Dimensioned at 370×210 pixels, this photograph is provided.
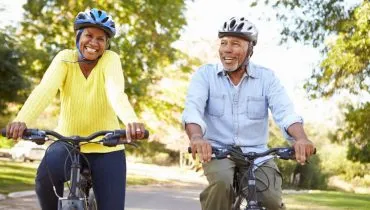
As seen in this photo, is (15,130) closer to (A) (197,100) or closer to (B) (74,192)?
(B) (74,192)

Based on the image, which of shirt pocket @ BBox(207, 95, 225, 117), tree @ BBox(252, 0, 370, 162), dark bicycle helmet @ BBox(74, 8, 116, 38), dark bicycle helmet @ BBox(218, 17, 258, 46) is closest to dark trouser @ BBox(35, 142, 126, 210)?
shirt pocket @ BBox(207, 95, 225, 117)

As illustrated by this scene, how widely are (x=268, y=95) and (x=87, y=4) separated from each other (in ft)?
44.9

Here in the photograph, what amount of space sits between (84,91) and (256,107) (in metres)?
1.16

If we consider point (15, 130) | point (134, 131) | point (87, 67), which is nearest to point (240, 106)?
point (134, 131)

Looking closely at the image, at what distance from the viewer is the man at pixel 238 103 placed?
14.9ft

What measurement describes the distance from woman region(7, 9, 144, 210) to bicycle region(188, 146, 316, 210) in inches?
26.6

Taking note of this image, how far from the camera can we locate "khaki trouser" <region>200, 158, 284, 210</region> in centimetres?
436

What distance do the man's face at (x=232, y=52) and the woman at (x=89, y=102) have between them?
702 mm

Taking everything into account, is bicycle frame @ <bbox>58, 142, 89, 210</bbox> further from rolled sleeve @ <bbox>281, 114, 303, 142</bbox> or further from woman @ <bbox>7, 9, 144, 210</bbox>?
rolled sleeve @ <bbox>281, 114, 303, 142</bbox>

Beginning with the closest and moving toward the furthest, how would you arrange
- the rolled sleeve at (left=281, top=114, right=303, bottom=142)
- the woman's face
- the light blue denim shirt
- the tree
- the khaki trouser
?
1. the khaki trouser
2. the rolled sleeve at (left=281, top=114, right=303, bottom=142)
3. the light blue denim shirt
4. the woman's face
5. the tree

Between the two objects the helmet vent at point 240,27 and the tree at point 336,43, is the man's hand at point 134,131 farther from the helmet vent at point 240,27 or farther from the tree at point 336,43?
the tree at point 336,43

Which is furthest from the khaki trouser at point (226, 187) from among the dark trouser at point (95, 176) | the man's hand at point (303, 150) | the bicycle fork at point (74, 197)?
the bicycle fork at point (74, 197)

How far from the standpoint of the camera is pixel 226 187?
436cm

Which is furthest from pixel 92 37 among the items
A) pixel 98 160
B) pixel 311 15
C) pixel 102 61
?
pixel 311 15
